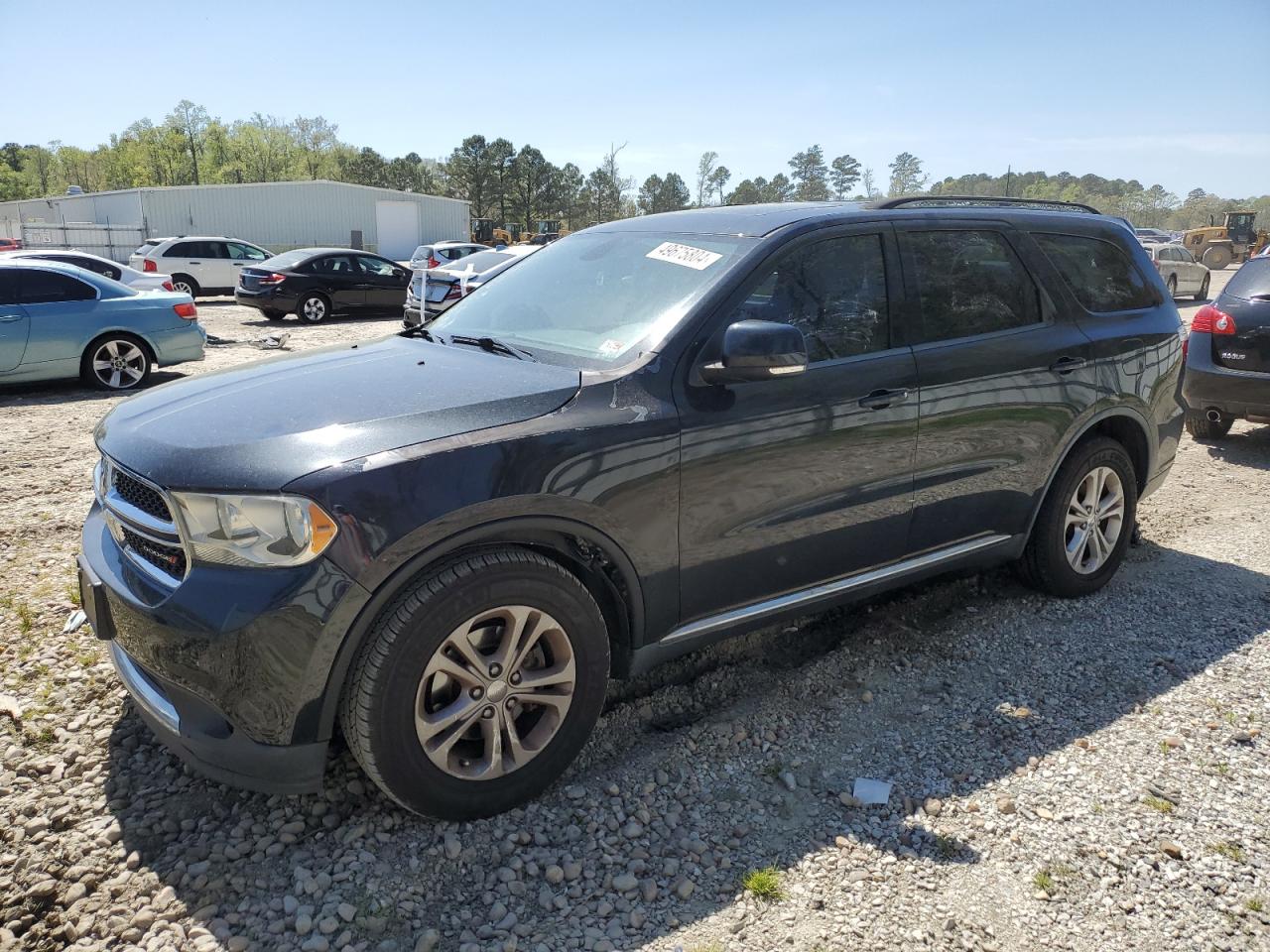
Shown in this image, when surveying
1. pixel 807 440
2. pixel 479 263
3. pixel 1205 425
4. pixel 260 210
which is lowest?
pixel 1205 425

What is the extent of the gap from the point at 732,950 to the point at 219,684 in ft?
4.97

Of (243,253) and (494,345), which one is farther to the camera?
(243,253)

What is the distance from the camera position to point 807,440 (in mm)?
3264

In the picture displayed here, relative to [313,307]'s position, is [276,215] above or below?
above

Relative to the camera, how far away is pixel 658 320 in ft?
10.4

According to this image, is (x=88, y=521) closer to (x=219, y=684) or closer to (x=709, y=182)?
(x=219, y=684)

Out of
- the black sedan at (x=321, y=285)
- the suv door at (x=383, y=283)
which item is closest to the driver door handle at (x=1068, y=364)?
the black sedan at (x=321, y=285)

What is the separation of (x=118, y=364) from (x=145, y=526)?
880cm

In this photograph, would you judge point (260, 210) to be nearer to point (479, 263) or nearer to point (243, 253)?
point (243, 253)

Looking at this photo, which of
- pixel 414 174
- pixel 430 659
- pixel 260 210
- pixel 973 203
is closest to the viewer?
pixel 430 659

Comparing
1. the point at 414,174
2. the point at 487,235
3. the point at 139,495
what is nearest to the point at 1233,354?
the point at 139,495

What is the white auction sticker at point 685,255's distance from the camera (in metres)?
3.34

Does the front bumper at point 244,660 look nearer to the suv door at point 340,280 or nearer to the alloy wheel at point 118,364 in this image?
the alloy wheel at point 118,364

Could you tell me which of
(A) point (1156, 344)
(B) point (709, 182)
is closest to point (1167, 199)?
(B) point (709, 182)
